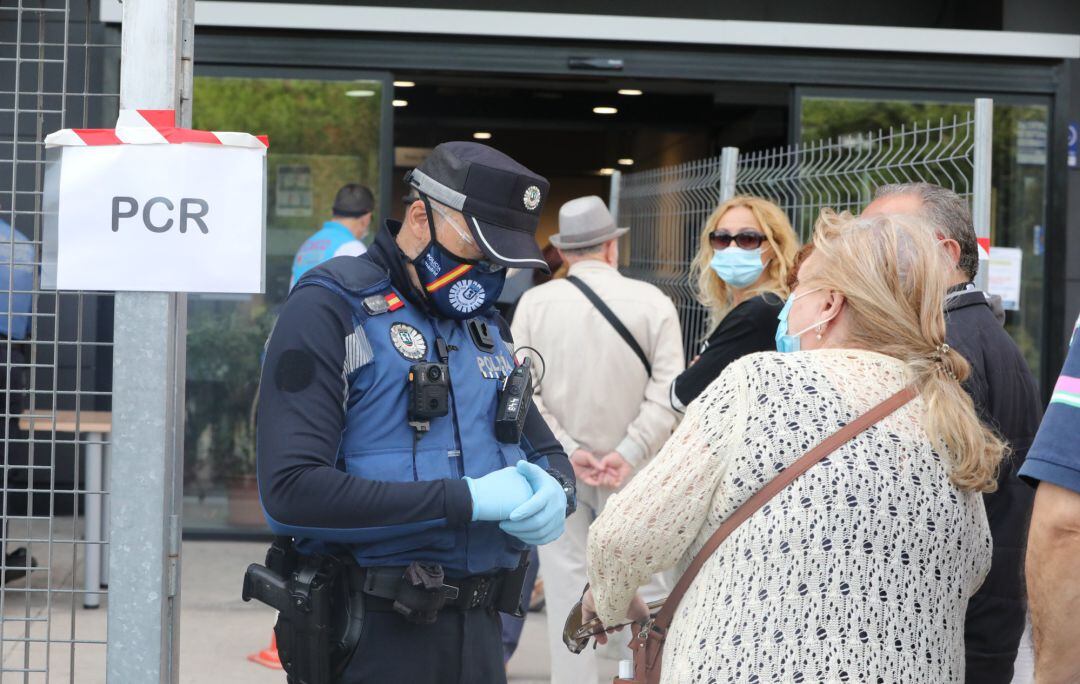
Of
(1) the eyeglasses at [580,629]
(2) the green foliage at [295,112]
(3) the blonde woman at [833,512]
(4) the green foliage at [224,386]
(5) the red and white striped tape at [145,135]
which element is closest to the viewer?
(3) the blonde woman at [833,512]

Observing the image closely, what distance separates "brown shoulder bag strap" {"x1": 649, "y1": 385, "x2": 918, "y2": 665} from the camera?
195cm

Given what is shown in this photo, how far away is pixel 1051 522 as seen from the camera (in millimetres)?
1698

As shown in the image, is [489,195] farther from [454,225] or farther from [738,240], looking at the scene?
Answer: [738,240]

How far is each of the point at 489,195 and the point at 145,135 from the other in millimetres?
691

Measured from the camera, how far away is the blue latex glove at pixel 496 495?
2.30 meters

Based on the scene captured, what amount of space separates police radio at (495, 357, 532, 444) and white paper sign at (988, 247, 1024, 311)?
557 centimetres

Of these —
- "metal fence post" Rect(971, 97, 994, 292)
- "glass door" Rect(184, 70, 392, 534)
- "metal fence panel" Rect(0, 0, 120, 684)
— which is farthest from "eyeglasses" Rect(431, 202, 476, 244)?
"glass door" Rect(184, 70, 392, 534)

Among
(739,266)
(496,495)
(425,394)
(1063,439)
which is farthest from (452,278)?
(739,266)

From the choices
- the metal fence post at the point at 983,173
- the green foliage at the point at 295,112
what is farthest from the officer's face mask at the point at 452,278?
the green foliage at the point at 295,112

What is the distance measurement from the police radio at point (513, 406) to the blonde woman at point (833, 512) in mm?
433

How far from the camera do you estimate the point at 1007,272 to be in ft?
24.3

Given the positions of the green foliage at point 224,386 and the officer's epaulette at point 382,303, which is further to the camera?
the green foliage at point 224,386

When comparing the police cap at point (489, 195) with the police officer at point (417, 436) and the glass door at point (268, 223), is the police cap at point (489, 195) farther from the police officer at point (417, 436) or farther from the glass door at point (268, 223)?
the glass door at point (268, 223)

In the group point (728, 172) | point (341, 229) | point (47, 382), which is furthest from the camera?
point (341, 229)
